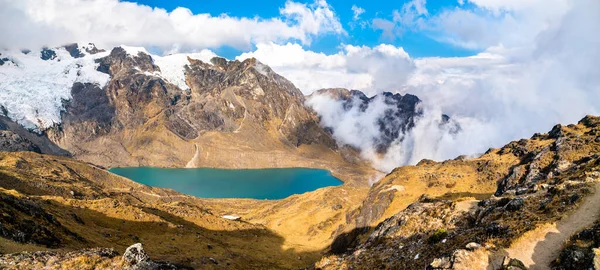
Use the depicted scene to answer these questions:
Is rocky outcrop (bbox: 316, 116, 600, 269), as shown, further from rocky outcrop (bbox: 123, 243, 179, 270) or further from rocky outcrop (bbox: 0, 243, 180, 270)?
rocky outcrop (bbox: 0, 243, 180, 270)

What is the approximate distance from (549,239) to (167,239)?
5938cm

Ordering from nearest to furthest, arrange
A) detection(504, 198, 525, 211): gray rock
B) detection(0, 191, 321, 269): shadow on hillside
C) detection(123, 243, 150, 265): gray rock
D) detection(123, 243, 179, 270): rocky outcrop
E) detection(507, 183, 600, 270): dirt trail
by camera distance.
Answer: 1. detection(507, 183, 600, 270): dirt trail
2. detection(123, 243, 179, 270): rocky outcrop
3. detection(123, 243, 150, 265): gray rock
4. detection(504, 198, 525, 211): gray rock
5. detection(0, 191, 321, 269): shadow on hillside

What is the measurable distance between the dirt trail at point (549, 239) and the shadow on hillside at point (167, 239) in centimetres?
3397

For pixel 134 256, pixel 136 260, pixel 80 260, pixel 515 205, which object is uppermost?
pixel 515 205

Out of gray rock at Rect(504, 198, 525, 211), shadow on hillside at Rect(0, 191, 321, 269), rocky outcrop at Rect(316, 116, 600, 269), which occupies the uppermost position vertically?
gray rock at Rect(504, 198, 525, 211)

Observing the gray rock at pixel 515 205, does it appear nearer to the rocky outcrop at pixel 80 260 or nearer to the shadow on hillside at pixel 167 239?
the rocky outcrop at pixel 80 260

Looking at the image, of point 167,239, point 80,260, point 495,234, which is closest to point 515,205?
point 495,234

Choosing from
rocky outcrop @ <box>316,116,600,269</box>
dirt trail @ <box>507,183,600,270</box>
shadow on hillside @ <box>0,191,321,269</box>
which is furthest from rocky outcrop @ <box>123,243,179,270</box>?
dirt trail @ <box>507,183,600,270</box>

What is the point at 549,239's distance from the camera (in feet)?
66.3

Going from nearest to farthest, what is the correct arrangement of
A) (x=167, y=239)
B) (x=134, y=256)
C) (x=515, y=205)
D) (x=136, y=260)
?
(x=136, y=260) → (x=134, y=256) → (x=515, y=205) → (x=167, y=239)

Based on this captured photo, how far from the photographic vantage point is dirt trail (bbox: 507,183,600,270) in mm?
18859

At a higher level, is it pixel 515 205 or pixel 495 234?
pixel 515 205

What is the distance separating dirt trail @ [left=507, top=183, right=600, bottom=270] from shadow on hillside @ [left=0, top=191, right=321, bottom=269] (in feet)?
111

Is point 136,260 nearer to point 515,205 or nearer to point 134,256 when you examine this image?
point 134,256
